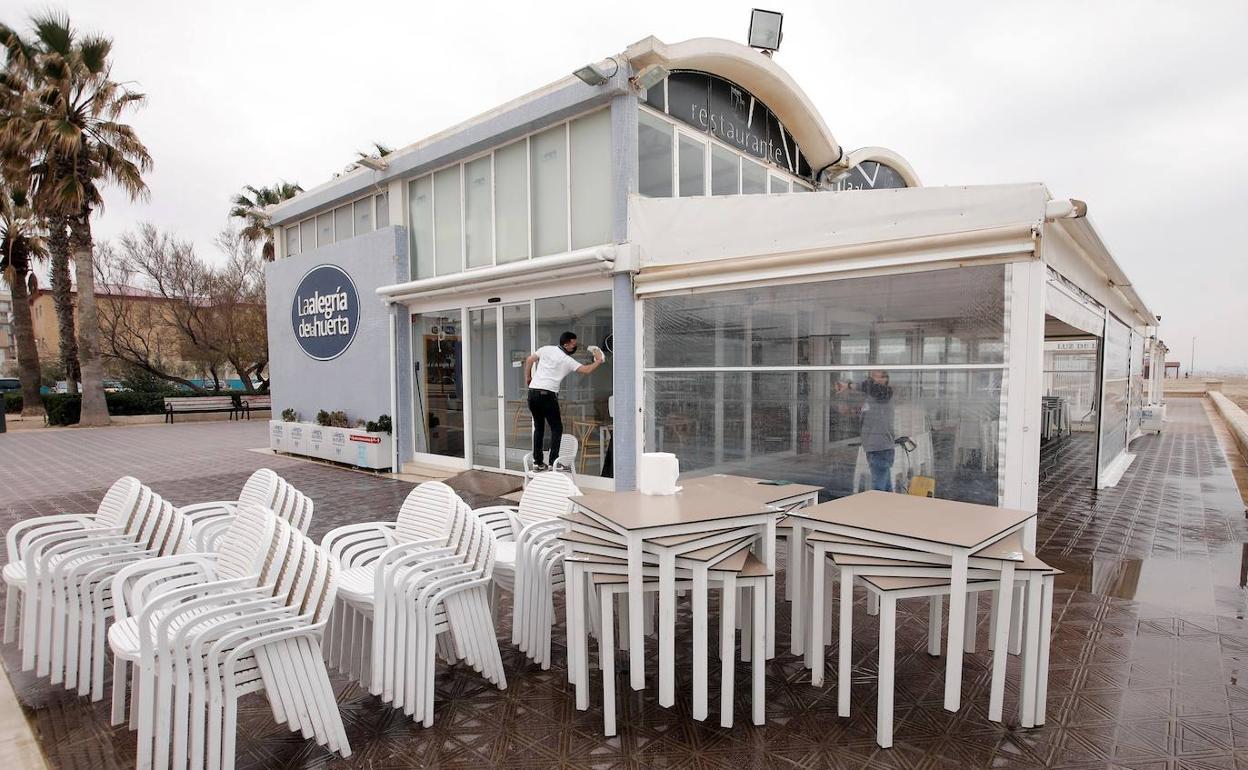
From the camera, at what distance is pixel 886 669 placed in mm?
2291

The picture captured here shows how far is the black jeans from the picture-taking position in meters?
7.00

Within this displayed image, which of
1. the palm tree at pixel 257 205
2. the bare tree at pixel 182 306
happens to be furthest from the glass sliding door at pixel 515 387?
the palm tree at pixel 257 205

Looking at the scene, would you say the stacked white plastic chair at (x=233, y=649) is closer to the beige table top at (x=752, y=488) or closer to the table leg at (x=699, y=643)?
the table leg at (x=699, y=643)

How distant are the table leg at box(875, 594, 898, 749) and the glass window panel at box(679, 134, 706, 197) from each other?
6.01 m

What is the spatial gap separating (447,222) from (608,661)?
7.85 meters

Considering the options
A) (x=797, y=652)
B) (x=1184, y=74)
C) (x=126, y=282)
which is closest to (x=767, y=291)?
(x=797, y=652)

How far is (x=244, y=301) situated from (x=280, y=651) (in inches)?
892

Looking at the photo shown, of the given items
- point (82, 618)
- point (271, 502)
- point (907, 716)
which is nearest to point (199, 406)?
point (271, 502)

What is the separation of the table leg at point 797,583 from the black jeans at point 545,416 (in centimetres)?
427

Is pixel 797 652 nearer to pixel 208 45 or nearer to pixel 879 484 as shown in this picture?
pixel 879 484

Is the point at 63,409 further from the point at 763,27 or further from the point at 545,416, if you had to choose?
the point at 763,27

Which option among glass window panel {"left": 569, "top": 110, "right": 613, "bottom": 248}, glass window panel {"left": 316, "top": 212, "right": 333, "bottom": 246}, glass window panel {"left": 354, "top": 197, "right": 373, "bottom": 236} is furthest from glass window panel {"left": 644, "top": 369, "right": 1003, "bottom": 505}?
glass window panel {"left": 316, "top": 212, "right": 333, "bottom": 246}

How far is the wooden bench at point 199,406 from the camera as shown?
1864 centimetres

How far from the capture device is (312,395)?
1142cm
